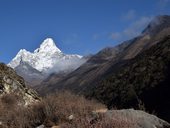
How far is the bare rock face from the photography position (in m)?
24.9

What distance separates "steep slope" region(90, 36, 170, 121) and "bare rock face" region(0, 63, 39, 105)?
13949 millimetres

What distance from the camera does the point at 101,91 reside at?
205 feet

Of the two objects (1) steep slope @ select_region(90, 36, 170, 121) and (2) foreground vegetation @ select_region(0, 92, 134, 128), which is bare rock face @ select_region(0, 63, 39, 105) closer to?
(2) foreground vegetation @ select_region(0, 92, 134, 128)

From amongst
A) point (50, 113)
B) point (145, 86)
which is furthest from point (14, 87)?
point (145, 86)

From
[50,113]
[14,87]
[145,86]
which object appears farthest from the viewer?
[145,86]

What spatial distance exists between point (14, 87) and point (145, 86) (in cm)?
2755

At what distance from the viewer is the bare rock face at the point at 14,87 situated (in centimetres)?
2494

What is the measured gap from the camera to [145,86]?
5103 centimetres

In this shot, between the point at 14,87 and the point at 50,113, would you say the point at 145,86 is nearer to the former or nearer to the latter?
the point at 14,87

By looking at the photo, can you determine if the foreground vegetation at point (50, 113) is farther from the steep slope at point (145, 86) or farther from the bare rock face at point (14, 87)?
the steep slope at point (145, 86)

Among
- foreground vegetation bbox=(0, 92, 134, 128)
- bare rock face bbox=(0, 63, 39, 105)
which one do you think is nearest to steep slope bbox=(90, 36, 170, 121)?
bare rock face bbox=(0, 63, 39, 105)

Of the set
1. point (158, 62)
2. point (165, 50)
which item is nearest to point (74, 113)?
point (158, 62)

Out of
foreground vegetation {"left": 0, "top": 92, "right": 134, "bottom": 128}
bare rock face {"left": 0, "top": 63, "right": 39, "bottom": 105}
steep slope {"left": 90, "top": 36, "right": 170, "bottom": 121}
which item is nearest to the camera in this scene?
foreground vegetation {"left": 0, "top": 92, "right": 134, "bottom": 128}

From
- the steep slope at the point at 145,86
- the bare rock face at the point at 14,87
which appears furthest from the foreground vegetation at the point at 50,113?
the steep slope at the point at 145,86
